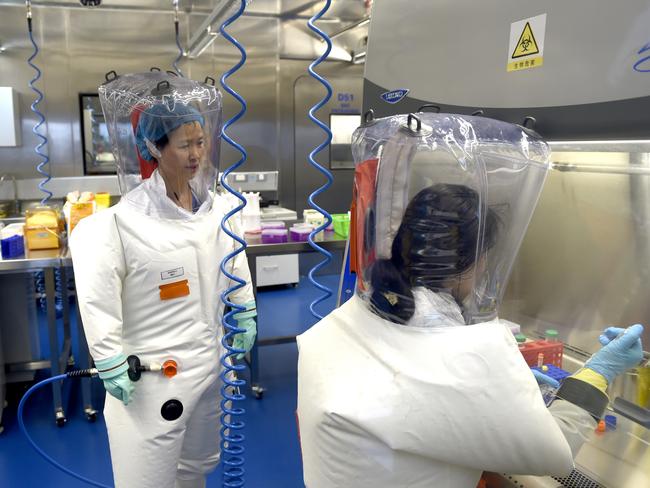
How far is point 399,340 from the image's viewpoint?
98 cm

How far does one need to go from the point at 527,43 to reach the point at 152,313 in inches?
52.3

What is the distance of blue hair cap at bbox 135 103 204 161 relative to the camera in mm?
1687

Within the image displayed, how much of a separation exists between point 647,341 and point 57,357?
107 inches

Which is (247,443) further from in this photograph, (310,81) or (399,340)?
(310,81)

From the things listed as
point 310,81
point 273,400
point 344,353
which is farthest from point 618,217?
point 310,81

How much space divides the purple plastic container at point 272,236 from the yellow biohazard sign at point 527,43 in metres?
2.17

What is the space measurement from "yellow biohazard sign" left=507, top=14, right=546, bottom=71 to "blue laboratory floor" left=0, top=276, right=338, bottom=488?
2001 mm

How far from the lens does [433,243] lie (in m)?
0.95

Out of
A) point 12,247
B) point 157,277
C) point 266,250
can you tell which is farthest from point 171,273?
point 12,247

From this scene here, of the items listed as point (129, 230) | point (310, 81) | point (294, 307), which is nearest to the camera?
point (129, 230)

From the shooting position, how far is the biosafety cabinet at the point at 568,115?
0.98 m

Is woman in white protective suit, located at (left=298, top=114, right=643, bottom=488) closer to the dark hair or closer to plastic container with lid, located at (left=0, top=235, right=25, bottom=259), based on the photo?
the dark hair

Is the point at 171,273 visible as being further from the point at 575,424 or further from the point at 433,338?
the point at 575,424

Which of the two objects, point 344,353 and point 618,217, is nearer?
point 344,353
